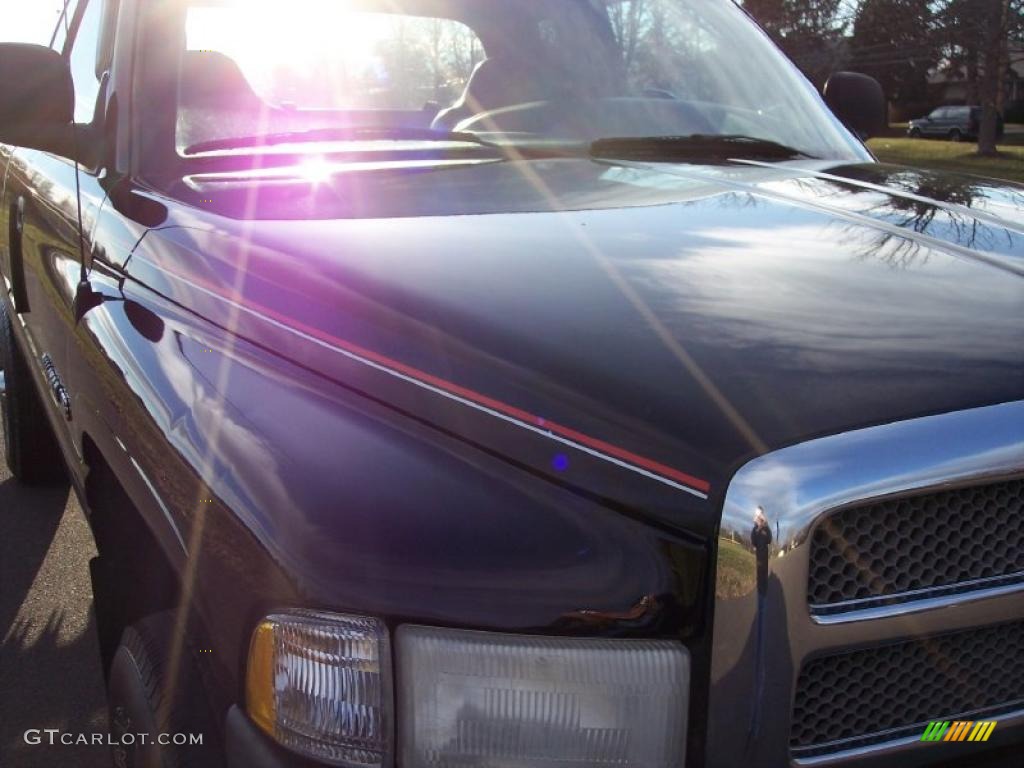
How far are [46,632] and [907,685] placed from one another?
288cm

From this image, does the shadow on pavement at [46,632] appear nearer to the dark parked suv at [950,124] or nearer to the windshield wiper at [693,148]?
the windshield wiper at [693,148]

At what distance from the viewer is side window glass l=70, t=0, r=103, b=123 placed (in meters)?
3.01

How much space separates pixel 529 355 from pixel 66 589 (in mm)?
2827

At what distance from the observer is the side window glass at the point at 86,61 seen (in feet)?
9.87

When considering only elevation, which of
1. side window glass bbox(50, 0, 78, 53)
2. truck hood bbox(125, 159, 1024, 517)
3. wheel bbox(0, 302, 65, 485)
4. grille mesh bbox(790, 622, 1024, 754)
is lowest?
wheel bbox(0, 302, 65, 485)

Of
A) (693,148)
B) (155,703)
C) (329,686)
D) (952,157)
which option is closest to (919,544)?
(329,686)

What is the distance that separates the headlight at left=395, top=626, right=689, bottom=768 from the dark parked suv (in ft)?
183

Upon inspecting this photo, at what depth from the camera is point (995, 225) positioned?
2.03m

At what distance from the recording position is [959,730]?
1331mm

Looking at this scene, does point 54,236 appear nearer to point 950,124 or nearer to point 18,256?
point 18,256

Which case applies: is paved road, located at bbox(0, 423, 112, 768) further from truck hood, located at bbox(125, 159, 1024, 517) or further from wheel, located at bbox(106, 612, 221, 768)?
truck hood, located at bbox(125, 159, 1024, 517)

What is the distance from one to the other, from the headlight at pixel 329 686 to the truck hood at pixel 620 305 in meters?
0.30

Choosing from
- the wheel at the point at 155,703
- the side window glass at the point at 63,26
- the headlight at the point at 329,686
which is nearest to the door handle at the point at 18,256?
the side window glass at the point at 63,26

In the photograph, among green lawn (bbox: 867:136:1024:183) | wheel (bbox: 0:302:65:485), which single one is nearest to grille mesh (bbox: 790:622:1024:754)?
wheel (bbox: 0:302:65:485)
